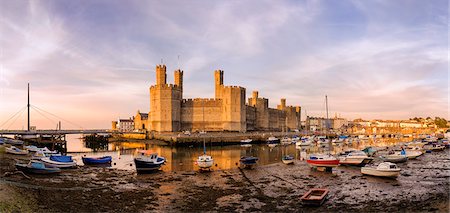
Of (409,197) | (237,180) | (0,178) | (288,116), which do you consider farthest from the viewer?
(288,116)

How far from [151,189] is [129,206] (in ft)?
9.24

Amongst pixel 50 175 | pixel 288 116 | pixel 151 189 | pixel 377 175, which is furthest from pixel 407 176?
pixel 288 116

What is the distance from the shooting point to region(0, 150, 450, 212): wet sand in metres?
10.0

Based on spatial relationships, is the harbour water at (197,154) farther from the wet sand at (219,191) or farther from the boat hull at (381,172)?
the boat hull at (381,172)

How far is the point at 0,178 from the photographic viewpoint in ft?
43.4

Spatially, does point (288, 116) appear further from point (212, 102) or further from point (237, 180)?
point (237, 180)

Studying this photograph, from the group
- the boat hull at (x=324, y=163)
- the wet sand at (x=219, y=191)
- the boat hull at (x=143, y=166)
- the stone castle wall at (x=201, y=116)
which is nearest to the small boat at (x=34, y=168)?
the wet sand at (x=219, y=191)

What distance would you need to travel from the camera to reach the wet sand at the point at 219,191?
33.0 feet

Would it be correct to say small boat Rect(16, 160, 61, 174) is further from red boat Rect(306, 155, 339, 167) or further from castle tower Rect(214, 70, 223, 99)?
castle tower Rect(214, 70, 223, 99)

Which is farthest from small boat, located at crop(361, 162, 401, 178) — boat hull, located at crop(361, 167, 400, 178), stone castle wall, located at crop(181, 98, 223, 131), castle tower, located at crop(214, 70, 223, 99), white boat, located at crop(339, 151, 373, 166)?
castle tower, located at crop(214, 70, 223, 99)

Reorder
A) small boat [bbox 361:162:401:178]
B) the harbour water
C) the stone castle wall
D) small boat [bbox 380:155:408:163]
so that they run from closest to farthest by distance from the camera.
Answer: small boat [bbox 361:162:401:178]
small boat [bbox 380:155:408:163]
the harbour water
the stone castle wall

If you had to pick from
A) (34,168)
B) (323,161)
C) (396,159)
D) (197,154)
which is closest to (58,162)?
(34,168)

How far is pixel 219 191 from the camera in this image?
12.8m

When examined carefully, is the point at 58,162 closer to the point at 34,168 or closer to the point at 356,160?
the point at 34,168
